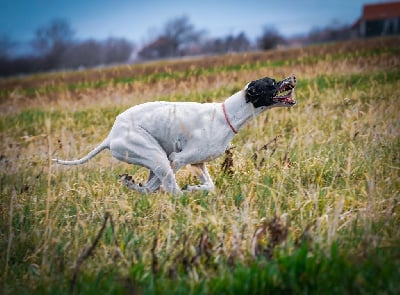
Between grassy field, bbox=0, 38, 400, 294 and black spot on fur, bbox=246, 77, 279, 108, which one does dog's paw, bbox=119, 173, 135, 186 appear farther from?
black spot on fur, bbox=246, 77, 279, 108

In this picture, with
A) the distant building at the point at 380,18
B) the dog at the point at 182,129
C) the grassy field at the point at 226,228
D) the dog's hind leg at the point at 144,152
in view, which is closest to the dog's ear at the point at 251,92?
the dog at the point at 182,129

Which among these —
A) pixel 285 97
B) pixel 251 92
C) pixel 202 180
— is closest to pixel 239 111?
pixel 251 92

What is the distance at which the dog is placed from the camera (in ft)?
14.2

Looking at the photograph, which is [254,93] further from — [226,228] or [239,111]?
[226,228]

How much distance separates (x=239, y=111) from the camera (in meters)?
4.47

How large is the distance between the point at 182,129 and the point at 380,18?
65.6m

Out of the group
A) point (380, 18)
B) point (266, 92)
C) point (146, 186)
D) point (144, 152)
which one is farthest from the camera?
point (380, 18)

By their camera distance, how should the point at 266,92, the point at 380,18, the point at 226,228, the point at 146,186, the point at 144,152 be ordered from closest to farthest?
the point at 226,228, the point at 144,152, the point at 266,92, the point at 146,186, the point at 380,18

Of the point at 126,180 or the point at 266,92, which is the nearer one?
the point at 266,92

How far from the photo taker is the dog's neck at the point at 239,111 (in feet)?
14.6

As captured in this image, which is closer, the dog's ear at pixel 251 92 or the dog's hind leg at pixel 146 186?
the dog's ear at pixel 251 92

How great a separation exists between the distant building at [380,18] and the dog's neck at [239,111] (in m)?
60.9

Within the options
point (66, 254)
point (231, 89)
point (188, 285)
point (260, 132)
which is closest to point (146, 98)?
point (231, 89)

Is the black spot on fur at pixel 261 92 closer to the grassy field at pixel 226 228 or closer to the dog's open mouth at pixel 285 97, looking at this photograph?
the dog's open mouth at pixel 285 97
